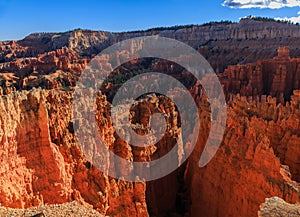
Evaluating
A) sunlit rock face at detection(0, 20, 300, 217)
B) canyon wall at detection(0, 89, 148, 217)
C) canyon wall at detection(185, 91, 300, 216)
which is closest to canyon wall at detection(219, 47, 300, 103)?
sunlit rock face at detection(0, 20, 300, 217)

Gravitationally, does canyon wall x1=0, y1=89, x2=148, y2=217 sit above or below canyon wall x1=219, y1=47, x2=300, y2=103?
below

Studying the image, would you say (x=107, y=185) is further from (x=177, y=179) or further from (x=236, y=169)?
(x=177, y=179)

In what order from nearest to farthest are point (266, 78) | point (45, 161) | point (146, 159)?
point (45, 161) < point (146, 159) < point (266, 78)

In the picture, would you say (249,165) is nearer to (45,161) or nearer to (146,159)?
(146,159)

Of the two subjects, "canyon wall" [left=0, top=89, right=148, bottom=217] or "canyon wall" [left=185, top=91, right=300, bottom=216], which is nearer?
"canyon wall" [left=0, top=89, right=148, bottom=217]

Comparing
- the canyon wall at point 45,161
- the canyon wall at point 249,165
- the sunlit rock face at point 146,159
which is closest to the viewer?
the canyon wall at point 45,161

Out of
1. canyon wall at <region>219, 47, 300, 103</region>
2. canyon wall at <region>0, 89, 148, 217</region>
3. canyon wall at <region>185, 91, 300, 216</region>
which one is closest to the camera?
canyon wall at <region>0, 89, 148, 217</region>

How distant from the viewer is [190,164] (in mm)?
16656

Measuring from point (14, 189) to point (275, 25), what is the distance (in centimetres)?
5586

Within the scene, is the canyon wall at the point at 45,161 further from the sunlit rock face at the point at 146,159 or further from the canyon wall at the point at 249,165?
the canyon wall at the point at 249,165

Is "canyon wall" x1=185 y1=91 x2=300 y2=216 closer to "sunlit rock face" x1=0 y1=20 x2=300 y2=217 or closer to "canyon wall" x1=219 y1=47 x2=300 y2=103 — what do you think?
"sunlit rock face" x1=0 y1=20 x2=300 y2=217

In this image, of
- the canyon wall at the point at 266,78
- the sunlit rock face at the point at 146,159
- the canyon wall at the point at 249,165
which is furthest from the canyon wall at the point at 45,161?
the canyon wall at the point at 266,78

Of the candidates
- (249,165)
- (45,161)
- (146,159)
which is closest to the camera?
(45,161)

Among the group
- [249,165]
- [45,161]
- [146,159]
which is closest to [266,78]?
[146,159]
